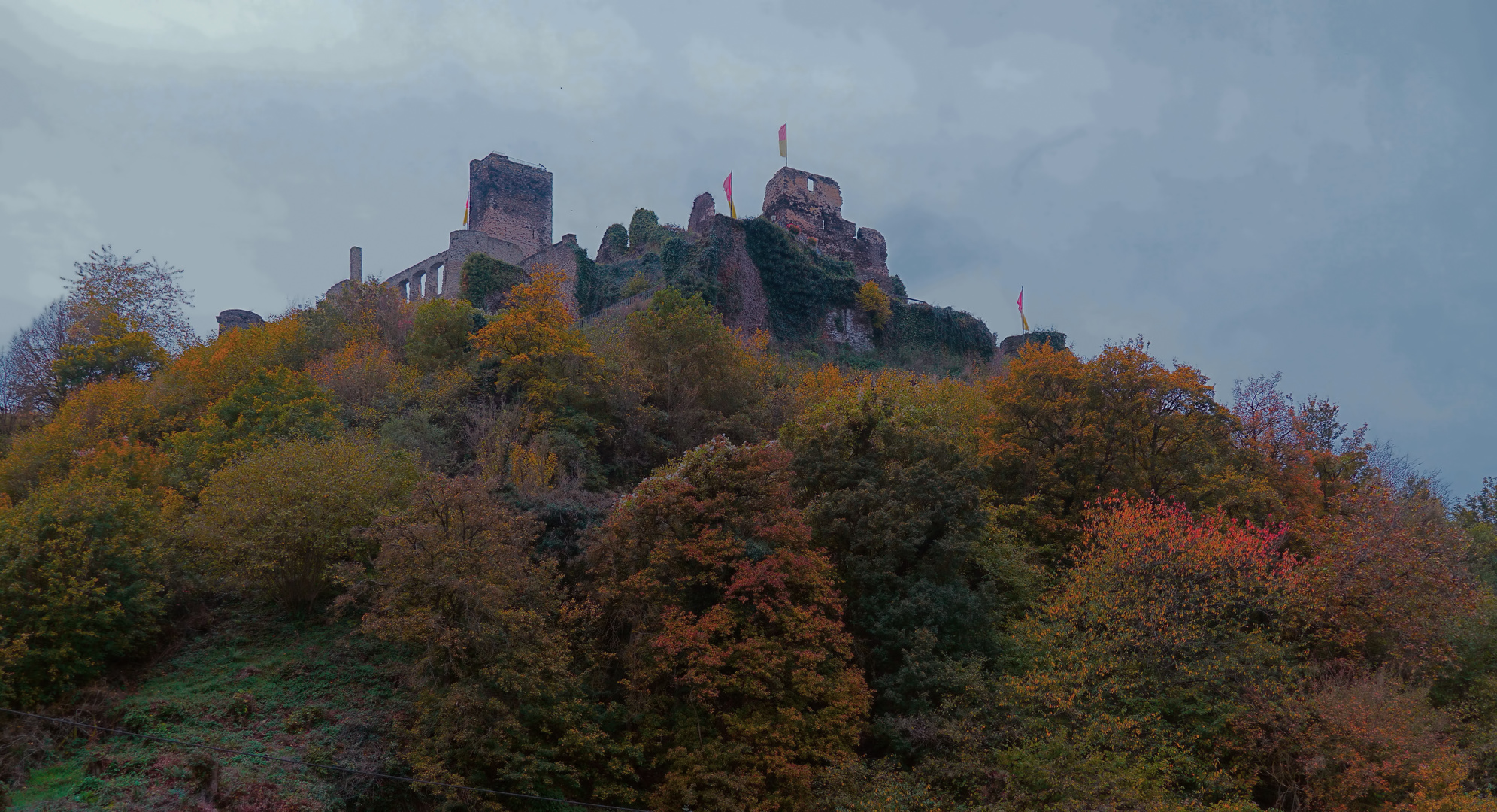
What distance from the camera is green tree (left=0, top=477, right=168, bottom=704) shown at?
14.4 metres

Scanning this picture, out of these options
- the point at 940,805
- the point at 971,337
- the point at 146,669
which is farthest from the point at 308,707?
the point at 971,337

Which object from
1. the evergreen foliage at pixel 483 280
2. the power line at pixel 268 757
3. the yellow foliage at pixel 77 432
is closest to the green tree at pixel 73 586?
the power line at pixel 268 757

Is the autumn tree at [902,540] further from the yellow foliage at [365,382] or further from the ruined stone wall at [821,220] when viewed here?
the ruined stone wall at [821,220]

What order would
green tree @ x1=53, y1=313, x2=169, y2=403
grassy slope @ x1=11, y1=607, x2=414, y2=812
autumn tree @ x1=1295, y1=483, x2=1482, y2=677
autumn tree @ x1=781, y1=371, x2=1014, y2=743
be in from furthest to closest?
green tree @ x1=53, y1=313, x2=169, y2=403 < autumn tree @ x1=1295, y1=483, x2=1482, y2=677 < autumn tree @ x1=781, y1=371, x2=1014, y2=743 < grassy slope @ x1=11, y1=607, x2=414, y2=812

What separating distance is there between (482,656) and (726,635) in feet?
13.3

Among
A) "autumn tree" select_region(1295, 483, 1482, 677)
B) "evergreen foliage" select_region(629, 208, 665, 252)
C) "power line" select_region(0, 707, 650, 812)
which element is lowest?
"power line" select_region(0, 707, 650, 812)

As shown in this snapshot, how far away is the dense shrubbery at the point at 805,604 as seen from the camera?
1441cm

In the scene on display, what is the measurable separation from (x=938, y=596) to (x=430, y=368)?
18.5 meters

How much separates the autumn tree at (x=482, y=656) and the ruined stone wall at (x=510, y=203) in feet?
111

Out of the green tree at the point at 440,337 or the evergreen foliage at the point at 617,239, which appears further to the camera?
the evergreen foliage at the point at 617,239

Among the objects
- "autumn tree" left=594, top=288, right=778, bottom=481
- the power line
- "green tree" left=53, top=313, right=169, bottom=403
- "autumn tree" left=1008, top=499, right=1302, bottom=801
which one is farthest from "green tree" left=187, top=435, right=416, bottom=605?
"green tree" left=53, top=313, right=169, bottom=403

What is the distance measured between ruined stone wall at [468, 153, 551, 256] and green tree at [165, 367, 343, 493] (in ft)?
83.1

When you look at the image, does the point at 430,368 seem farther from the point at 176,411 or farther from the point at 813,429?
the point at 813,429

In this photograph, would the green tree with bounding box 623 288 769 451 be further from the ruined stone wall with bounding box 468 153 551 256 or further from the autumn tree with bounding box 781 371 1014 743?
the ruined stone wall with bounding box 468 153 551 256
